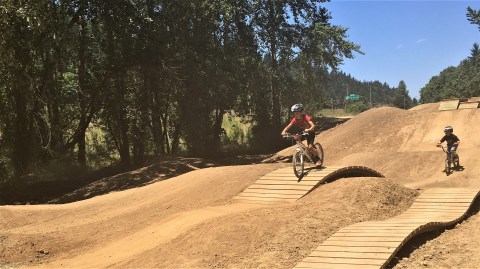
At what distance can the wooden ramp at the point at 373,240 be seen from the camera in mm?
6398

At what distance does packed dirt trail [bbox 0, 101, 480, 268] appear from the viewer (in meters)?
7.19

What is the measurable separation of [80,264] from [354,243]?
448cm

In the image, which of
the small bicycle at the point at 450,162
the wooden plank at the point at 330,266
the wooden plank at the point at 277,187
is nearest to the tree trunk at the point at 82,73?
the wooden plank at the point at 277,187

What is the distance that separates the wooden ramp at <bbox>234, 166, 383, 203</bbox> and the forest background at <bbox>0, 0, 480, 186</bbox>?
375 inches

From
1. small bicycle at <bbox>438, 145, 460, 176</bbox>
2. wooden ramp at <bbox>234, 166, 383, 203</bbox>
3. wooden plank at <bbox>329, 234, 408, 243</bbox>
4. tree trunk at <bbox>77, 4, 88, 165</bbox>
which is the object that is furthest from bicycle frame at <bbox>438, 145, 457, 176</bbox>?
tree trunk at <bbox>77, 4, 88, 165</bbox>

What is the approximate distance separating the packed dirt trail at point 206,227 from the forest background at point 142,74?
781 cm

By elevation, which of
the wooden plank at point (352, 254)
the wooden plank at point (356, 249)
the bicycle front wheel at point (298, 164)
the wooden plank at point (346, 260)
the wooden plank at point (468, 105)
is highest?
the wooden plank at point (468, 105)

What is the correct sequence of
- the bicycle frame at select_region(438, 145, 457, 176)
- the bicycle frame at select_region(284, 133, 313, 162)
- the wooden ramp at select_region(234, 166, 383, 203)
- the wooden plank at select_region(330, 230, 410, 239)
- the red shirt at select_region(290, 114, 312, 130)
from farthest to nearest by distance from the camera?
the bicycle frame at select_region(438, 145, 457, 176)
the red shirt at select_region(290, 114, 312, 130)
the bicycle frame at select_region(284, 133, 313, 162)
the wooden ramp at select_region(234, 166, 383, 203)
the wooden plank at select_region(330, 230, 410, 239)

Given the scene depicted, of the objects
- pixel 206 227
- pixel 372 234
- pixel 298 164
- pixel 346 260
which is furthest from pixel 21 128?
pixel 346 260

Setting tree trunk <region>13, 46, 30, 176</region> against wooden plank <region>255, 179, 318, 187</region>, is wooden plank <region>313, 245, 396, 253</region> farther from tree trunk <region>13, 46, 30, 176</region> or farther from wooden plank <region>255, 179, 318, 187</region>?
tree trunk <region>13, 46, 30, 176</region>

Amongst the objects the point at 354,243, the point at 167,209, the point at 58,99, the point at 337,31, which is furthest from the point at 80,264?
the point at 337,31

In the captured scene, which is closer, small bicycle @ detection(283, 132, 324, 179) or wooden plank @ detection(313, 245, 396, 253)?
wooden plank @ detection(313, 245, 396, 253)

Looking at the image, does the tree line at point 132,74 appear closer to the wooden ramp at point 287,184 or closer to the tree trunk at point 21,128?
the tree trunk at point 21,128

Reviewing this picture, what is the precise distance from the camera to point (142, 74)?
25.6 meters
